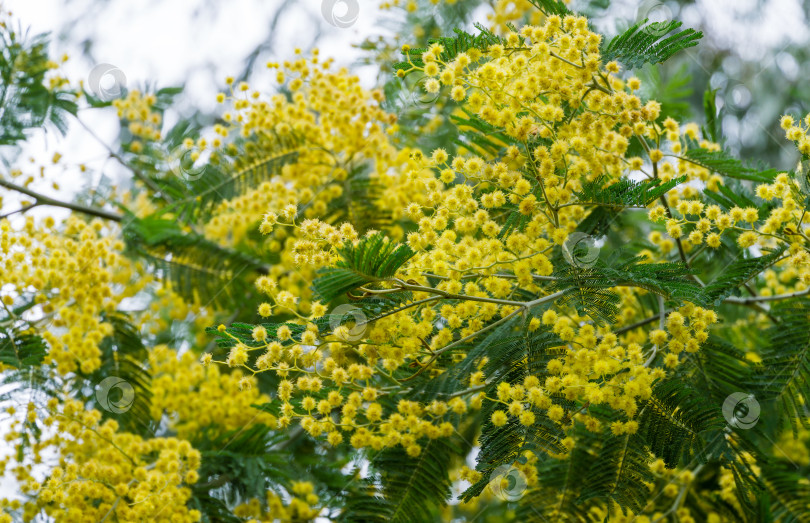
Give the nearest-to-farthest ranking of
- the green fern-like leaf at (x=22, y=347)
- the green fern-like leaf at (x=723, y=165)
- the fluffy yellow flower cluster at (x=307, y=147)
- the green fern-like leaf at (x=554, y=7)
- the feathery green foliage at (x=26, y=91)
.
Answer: the green fern-like leaf at (x=554, y=7) < the green fern-like leaf at (x=723, y=165) < the green fern-like leaf at (x=22, y=347) < the fluffy yellow flower cluster at (x=307, y=147) < the feathery green foliage at (x=26, y=91)

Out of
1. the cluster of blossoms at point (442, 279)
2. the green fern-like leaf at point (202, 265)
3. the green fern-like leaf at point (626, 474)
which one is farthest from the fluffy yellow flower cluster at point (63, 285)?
the green fern-like leaf at point (626, 474)

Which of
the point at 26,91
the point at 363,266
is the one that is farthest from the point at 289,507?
the point at 26,91

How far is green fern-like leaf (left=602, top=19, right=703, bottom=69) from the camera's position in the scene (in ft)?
6.46

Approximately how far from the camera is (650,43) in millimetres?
1999

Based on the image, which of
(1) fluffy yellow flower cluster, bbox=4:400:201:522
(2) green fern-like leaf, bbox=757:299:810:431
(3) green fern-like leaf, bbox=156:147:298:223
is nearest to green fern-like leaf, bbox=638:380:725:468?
(2) green fern-like leaf, bbox=757:299:810:431

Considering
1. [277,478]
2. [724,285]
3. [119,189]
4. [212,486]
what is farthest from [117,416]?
[724,285]

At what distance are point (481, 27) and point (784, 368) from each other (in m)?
1.27

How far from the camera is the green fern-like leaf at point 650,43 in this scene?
77.5 inches

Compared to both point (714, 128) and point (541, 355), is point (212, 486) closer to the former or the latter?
point (541, 355)

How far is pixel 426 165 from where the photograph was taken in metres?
2.04

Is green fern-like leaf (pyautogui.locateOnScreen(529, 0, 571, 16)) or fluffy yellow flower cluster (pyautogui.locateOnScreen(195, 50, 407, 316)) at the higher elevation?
fluffy yellow flower cluster (pyautogui.locateOnScreen(195, 50, 407, 316))

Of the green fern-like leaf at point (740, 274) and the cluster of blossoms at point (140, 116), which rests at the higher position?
the cluster of blossoms at point (140, 116)

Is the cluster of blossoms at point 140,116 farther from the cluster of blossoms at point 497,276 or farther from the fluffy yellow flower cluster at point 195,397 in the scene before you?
the cluster of blossoms at point 497,276

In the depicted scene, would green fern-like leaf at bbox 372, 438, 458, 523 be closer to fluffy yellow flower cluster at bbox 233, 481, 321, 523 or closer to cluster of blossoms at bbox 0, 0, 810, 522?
cluster of blossoms at bbox 0, 0, 810, 522
